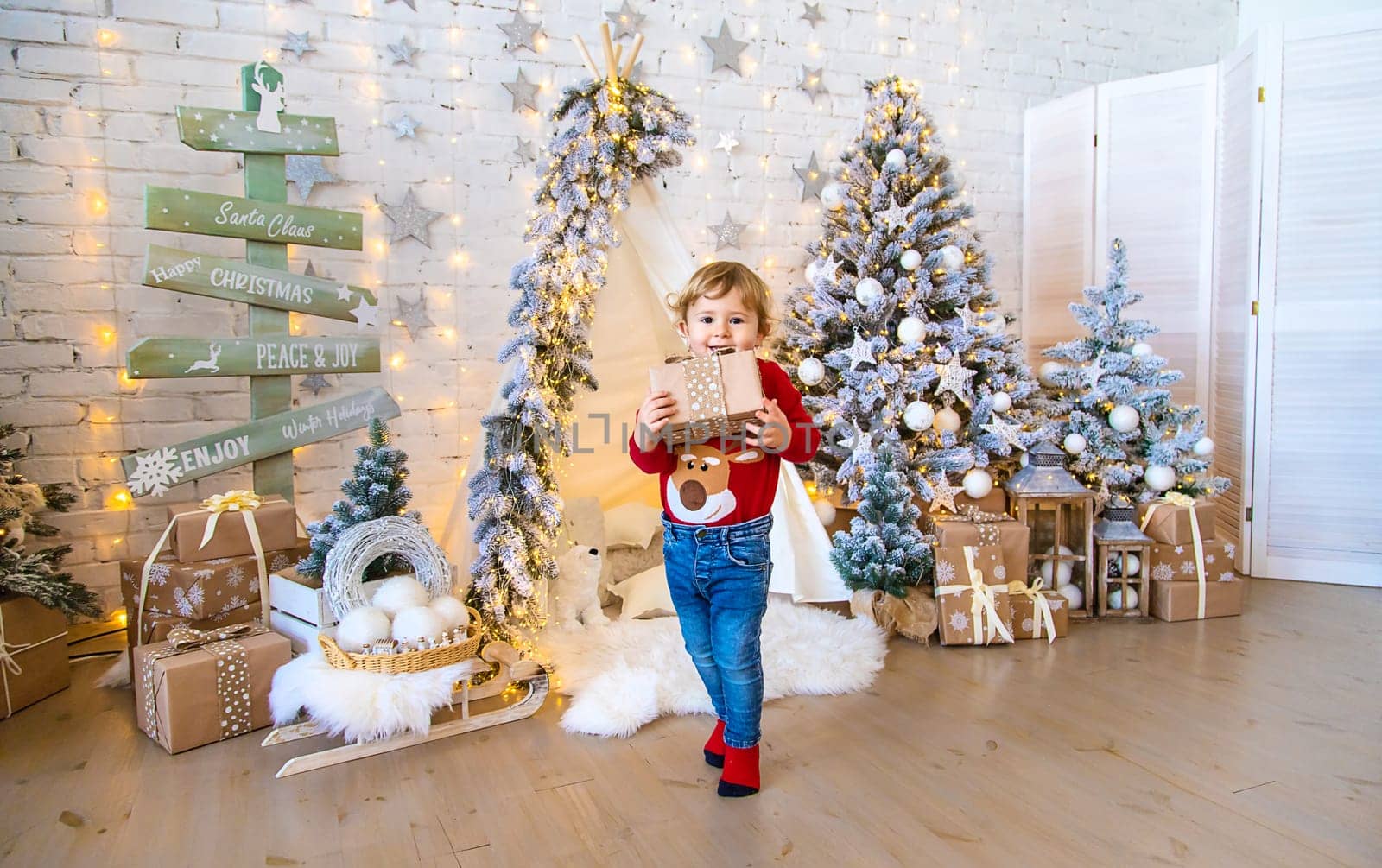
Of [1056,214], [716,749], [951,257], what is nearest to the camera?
[716,749]

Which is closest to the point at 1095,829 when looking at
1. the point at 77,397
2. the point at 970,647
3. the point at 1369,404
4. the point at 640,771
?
the point at 640,771

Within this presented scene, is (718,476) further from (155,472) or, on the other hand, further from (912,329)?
(155,472)

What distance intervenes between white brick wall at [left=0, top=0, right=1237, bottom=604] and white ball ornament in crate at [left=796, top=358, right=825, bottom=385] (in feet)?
2.91

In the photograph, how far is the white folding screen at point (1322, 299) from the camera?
11.7 ft

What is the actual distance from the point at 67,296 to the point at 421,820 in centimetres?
239

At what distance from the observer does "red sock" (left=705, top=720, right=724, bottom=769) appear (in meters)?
2.07

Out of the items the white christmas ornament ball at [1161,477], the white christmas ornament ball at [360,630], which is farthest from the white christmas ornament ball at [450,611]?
the white christmas ornament ball at [1161,477]

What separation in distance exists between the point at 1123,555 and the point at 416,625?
99.0 inches

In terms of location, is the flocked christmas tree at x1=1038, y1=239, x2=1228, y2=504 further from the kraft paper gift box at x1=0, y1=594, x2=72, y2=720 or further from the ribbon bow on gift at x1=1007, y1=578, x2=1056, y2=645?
the kraft paper gift box at x1=0, y1=594, x2=72, y2=720

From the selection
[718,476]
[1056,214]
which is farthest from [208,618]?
[1056,214]

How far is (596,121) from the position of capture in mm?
2576

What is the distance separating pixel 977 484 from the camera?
10.6ft

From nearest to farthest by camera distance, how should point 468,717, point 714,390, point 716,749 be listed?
point 714,390
point 716,749
point 468,717

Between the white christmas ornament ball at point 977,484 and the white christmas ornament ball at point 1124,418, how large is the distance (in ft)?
1.88
